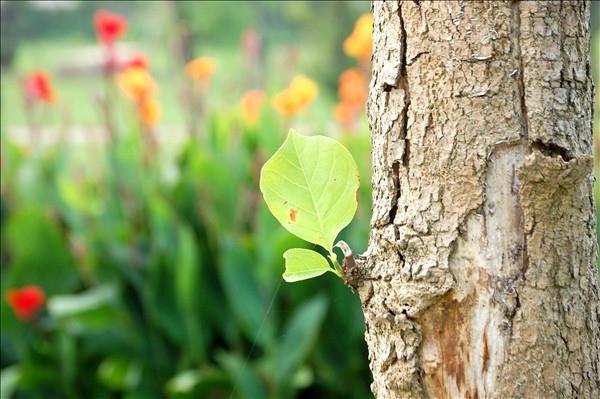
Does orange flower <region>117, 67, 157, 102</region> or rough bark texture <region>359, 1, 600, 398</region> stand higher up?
orange flower <region>117, 67, 157, 102</region>

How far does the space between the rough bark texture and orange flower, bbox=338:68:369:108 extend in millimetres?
1910

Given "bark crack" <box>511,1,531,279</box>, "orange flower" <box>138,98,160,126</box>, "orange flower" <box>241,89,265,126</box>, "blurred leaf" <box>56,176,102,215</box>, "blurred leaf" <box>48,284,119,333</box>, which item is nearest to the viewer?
"bark crack" <box>511,1,531,279</box>

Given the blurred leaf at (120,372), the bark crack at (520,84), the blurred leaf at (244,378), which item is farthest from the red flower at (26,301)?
the bark crack at (520,84)

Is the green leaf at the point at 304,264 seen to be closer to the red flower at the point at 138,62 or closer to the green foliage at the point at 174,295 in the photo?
the green foliage at the point at 174,295

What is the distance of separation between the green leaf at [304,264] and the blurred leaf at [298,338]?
1.31 meters

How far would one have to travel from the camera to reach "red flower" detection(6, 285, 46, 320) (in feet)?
7.15

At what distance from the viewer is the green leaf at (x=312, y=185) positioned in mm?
602

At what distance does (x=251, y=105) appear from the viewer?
9.45ft

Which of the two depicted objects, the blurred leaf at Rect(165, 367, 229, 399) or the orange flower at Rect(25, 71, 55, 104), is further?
the orange flower at Rect(25, 71, 55, 104)

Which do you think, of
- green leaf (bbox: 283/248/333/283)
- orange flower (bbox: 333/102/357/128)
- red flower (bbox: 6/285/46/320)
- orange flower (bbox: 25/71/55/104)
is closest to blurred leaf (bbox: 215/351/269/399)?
red flower (bbox: 6/285/46/320)

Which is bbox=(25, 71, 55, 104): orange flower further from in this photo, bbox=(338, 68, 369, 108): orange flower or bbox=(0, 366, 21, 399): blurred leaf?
bbox=(338, 68, 369, 108): orange flower

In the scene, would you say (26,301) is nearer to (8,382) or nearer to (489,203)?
(8,382)

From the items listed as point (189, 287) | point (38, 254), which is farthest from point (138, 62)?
point (189, 287)

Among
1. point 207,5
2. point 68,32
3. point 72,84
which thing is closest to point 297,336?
point 207,5
